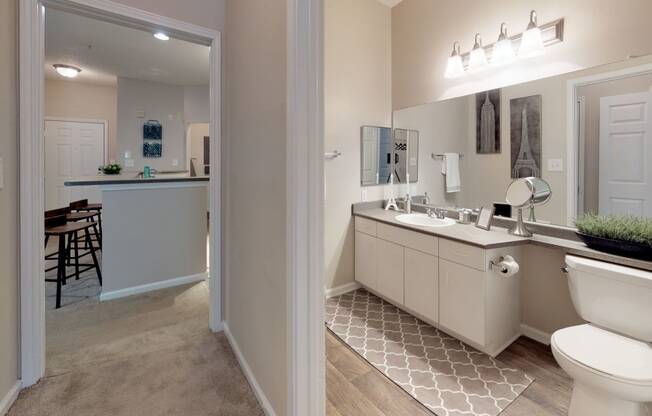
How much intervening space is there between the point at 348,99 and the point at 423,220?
1315mm

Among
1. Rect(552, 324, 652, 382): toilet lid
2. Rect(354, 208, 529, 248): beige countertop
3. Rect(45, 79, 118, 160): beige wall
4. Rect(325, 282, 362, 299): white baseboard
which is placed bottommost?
Rect(325, 282, 362, 299): white baseboard

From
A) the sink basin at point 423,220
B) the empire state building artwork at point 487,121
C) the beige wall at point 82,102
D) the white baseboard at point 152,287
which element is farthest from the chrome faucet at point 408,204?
the beige wall at point 82,102

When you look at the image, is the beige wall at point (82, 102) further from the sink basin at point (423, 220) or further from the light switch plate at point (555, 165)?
the light switch plate at point (555, 165)

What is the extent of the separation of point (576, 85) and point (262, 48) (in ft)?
6.28

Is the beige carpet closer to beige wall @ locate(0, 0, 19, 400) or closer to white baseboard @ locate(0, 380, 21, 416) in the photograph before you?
white baseboard @ locate(0, 380, 21, 416)

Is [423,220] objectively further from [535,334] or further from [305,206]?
[305,206]

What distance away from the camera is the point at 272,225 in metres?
1.41

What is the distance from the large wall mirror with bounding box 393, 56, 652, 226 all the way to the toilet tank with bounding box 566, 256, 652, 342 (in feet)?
1.56

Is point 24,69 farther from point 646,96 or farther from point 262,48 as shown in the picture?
point 646,96

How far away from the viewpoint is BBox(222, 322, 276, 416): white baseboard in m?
1.52

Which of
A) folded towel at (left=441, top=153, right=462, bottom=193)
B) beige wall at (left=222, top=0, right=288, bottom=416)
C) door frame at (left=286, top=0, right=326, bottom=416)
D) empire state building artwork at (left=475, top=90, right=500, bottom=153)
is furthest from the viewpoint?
folded towel at (left=441, top=153, right=462, bottom=193)

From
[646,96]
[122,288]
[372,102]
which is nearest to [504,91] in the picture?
[646,96]

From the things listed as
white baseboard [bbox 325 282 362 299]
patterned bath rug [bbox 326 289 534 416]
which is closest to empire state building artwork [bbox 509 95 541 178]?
patterned bath rug [bbox 326 289 534 416]

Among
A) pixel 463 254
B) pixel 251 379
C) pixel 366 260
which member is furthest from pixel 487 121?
pixel 251 379
